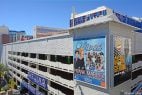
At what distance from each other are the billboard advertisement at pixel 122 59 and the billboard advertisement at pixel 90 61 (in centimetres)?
175

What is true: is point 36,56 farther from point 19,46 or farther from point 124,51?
point 124,51

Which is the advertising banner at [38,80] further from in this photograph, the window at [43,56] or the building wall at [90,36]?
the building wall at [90,36]

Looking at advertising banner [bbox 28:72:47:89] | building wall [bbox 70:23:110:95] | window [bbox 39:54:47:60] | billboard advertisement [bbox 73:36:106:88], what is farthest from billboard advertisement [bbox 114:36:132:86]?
advertising banner [bbox 28:72:47:89]

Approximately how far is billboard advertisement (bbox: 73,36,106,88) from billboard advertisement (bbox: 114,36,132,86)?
1751 millimetres

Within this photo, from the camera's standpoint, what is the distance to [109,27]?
21219 mm

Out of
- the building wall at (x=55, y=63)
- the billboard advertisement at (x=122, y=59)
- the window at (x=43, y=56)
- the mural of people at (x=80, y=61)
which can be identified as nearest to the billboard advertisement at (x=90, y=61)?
the mural of people at (x=80, y=61)

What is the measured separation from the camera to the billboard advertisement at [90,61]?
21.4m

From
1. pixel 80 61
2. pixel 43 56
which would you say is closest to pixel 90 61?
pixel 80 61

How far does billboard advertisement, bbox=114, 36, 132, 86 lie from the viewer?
22.4 metres

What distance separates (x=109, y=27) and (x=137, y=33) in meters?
10.6

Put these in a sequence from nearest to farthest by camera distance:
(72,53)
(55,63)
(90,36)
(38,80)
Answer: (90,36) < (72,53) < (55,63) < (38,80)

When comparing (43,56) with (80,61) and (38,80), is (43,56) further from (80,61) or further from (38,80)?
(80,61)

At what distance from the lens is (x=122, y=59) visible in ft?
78.0

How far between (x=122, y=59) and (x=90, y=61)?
13.0 feet
